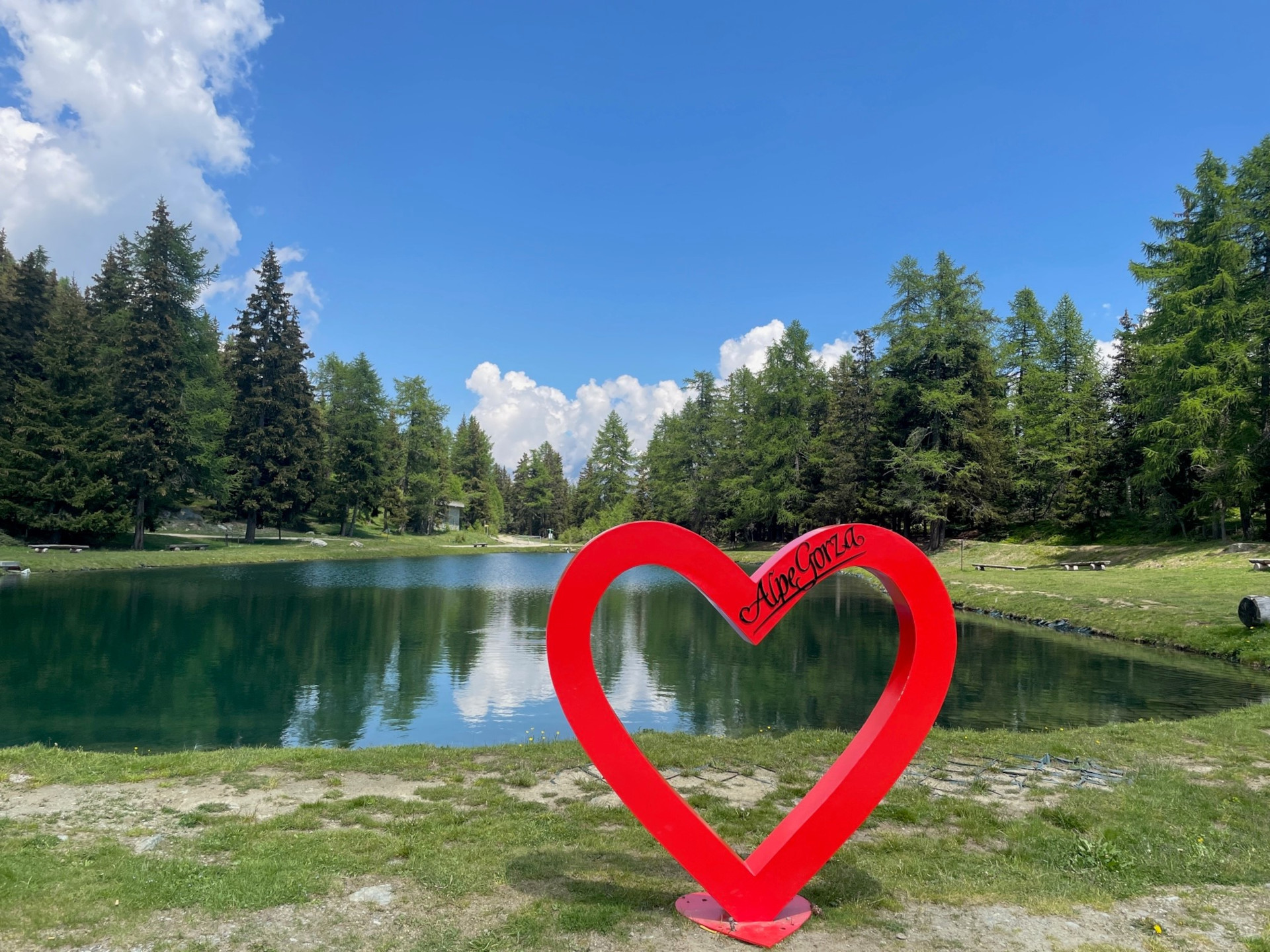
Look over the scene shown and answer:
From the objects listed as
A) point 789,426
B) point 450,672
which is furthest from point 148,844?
point 789,426

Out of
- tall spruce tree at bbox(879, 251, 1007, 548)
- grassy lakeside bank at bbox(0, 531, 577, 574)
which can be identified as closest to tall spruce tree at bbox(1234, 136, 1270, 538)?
tall spruce tree at bbox(879, 251, 1007, 548)

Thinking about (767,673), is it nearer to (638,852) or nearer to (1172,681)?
(1172,681)

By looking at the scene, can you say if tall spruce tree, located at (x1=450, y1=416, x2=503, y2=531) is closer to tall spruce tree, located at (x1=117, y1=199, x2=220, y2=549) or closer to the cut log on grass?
tall spruce tree, located at (x1=117, y1=199, x2=220, y2=549)

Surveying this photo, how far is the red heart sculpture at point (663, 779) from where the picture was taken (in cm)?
456

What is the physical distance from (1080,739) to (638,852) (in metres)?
6.80

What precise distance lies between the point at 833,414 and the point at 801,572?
1963 inches

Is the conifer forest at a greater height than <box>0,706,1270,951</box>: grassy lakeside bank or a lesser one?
greater

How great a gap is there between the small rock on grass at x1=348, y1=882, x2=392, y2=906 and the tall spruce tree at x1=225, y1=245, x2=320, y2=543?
47.4 meters

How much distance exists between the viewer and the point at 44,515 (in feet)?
117

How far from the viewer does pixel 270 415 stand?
1957 inches

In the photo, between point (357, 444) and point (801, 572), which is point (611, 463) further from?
point (801, 572)

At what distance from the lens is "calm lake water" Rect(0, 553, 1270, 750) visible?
1184 centimetres

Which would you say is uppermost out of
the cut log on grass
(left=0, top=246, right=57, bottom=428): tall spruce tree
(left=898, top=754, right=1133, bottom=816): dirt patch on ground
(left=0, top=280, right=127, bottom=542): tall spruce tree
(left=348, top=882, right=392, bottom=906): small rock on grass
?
(left=0, top=246, right=57, bottom=428): tall spruce tree

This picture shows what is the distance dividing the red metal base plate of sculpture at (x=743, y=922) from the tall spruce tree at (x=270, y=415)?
48570 mm
